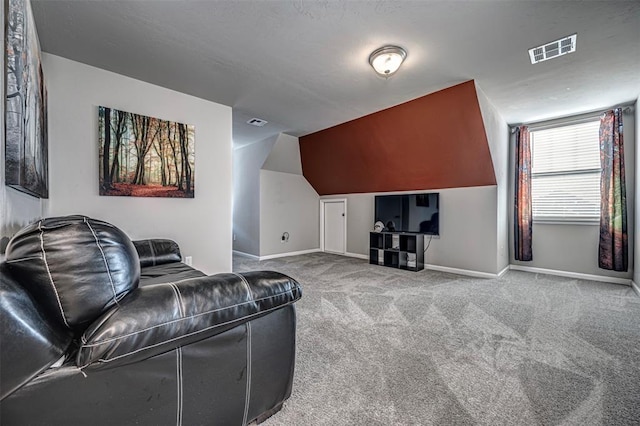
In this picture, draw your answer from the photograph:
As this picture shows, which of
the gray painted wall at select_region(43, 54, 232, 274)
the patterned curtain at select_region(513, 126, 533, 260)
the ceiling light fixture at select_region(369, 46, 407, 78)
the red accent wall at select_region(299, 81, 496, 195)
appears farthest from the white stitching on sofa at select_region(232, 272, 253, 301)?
the patterned curtain at select_region(513, 126, 533, 260)

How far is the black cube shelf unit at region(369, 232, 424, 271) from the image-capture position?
462 cm

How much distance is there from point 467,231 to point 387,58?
3.05m

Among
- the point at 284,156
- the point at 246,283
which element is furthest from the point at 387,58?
the point at 284,156

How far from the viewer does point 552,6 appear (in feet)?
6.24

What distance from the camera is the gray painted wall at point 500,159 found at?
3.54 metres

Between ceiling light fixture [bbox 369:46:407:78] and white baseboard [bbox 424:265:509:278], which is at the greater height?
ceiling light fixture [bbox 369:46:407:78]

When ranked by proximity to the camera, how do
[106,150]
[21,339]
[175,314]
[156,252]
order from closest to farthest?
1. [21,339]
2. [175,314]
3. [156,252]
4. [106,150]

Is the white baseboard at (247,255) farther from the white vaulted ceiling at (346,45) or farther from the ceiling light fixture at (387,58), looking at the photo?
the ceiling light fixture at (387,58)

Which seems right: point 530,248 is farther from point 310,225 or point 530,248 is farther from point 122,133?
point 122,133

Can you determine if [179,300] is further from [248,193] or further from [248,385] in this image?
[248,193]

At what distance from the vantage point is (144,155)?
9.86 ft

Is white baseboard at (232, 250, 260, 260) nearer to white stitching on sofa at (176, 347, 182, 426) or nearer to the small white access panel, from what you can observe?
the small white access panel

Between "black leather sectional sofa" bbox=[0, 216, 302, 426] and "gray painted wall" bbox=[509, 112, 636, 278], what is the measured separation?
16.0 feet

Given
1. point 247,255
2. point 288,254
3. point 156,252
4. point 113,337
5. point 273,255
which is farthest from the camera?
point 288,254
